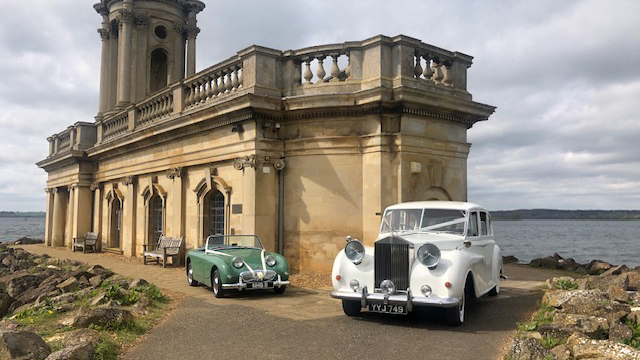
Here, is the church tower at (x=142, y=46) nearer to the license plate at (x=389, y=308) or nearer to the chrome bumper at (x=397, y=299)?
the chrome bumper at (x=397, y=299)

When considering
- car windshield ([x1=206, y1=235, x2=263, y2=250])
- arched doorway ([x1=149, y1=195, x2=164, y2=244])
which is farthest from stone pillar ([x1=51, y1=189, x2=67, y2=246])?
car windshield ([x1=206, y1=235, x2=263, y2=250])

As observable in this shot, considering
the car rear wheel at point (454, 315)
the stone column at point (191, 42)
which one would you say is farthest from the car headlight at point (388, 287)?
the stone column at point (191, 42)

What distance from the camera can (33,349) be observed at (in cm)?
575

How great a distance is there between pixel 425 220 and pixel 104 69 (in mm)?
20680

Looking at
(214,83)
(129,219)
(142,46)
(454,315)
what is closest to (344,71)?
(214,83)

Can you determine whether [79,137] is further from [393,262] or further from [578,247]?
[578,247]

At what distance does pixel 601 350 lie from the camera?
523 centimetres

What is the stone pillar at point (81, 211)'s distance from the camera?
2330 cm

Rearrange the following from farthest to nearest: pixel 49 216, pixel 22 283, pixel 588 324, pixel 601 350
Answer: pixel 49 216 < pixel 22 283 < pixel 588 324 < pixel 601 350

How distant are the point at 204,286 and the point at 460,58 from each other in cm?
888

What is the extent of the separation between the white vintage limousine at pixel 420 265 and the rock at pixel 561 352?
1.59m

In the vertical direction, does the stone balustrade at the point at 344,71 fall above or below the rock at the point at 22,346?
above

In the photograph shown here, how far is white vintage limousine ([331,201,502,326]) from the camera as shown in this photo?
23.9 feet

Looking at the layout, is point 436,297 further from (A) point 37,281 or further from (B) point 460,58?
(A) point 37,281
